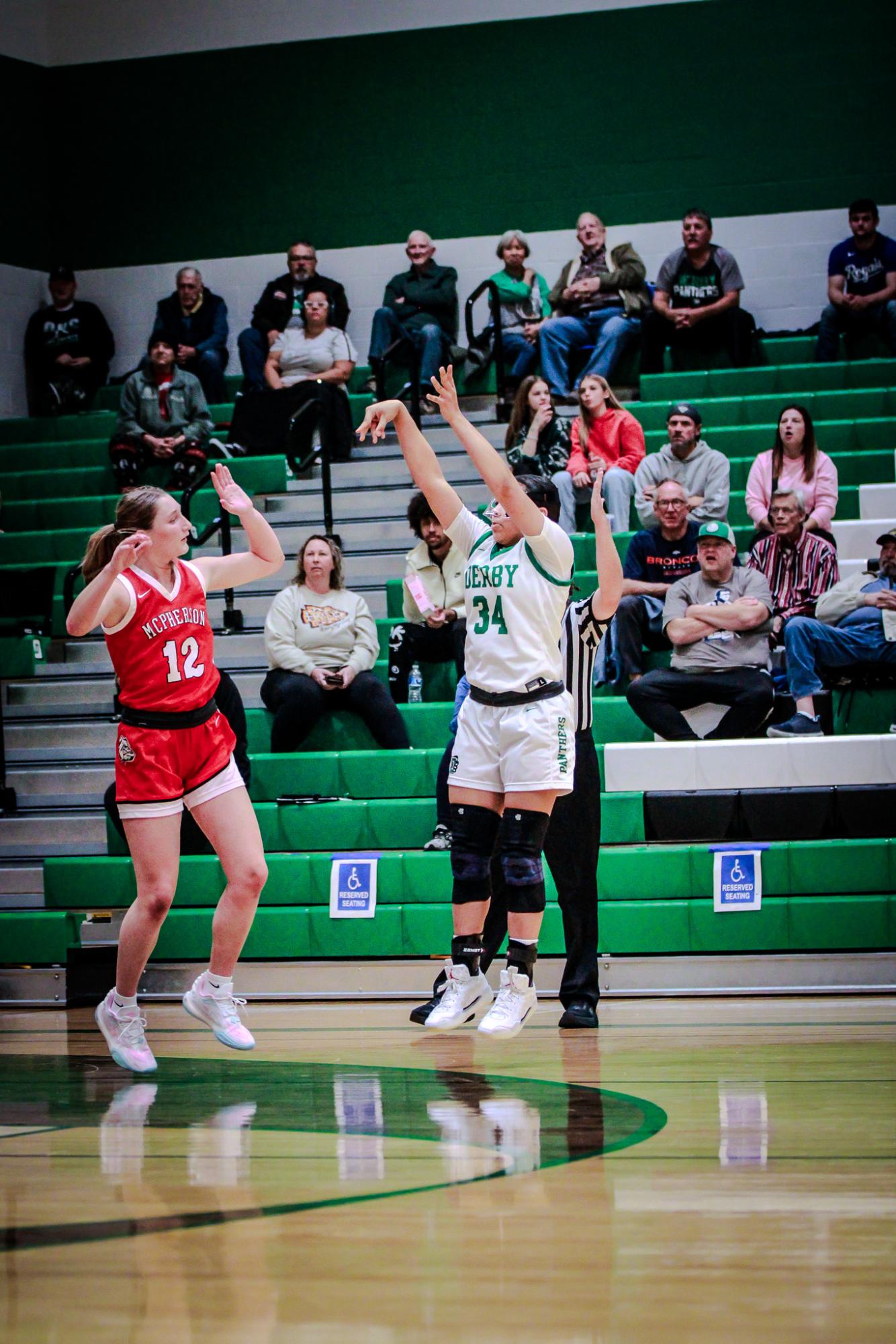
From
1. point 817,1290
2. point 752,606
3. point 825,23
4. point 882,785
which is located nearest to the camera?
point 817,1290

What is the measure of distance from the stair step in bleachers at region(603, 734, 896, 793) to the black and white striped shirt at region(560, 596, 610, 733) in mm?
1561

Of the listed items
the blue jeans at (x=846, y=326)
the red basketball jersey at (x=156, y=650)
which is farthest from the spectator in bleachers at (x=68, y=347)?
the red basketball jersey at (x=156, y=650)

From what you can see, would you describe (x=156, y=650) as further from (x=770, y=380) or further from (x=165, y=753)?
(x=770, y=380)

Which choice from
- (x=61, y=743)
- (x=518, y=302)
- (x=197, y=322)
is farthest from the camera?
(x=197, y=322)

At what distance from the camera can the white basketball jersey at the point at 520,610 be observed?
4324mm

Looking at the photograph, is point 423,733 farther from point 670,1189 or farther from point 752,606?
point 670,1189

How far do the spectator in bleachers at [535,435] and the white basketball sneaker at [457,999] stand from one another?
171 inches

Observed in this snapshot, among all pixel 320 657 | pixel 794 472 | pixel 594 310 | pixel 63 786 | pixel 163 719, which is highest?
pixel 594 310

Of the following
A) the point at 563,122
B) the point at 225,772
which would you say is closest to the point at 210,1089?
the point at 225,772

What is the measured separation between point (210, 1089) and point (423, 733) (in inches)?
137

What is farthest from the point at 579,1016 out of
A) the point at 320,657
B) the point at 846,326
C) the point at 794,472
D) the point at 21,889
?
the point at 846,326

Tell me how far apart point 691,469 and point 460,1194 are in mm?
5747

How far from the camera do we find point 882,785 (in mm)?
6215

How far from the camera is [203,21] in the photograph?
1210cm
